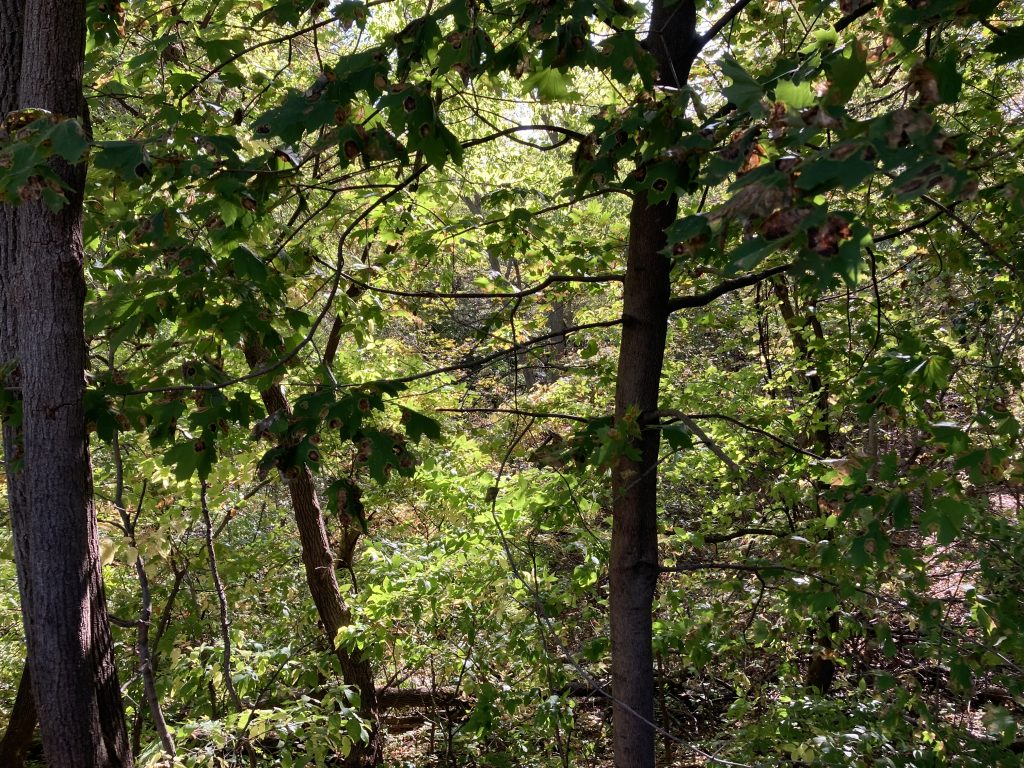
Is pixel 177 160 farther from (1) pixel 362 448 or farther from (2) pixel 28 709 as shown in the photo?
(2) pixel 28 709

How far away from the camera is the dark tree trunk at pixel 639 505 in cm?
266

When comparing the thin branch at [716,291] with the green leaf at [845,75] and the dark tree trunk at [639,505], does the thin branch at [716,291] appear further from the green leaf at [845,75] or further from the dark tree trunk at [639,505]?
the green leaf at [845,75]

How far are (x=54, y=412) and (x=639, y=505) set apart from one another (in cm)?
207

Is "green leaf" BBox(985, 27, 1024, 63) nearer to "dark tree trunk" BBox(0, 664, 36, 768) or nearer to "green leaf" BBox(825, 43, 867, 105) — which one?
"green leaf" BBox(825, 43, 867, 105)

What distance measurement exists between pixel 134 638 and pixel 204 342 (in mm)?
3851

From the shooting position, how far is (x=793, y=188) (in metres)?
1.24

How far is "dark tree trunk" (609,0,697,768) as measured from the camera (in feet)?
8.71

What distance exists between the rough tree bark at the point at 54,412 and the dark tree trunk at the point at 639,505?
6.14 feet

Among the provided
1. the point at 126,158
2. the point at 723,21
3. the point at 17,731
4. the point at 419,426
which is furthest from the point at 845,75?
the point at 17,731

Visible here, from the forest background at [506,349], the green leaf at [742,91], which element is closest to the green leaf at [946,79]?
the forest background at [506,349]

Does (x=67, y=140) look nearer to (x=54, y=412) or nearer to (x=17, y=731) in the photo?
(x=54, y=412)

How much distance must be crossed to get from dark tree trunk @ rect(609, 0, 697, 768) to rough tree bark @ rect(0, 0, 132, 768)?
6.14ft

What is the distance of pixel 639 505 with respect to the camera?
268 cm

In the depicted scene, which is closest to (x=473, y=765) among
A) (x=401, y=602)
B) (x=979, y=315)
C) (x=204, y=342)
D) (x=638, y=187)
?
(x=401, y=602)
